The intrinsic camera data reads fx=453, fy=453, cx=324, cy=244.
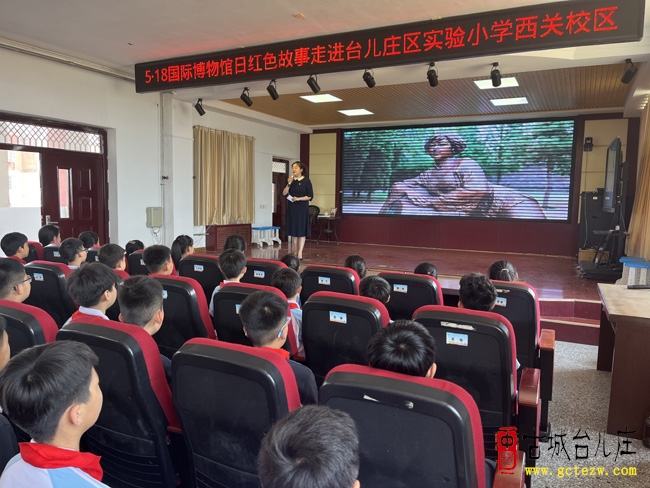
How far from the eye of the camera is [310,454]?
684 mm

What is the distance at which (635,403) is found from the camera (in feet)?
8.26

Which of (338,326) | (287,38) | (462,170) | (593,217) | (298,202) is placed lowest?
(338,326)

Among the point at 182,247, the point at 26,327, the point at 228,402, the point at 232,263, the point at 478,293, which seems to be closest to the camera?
the point at 228,402

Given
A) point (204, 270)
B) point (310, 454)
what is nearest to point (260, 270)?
point (204, 270)

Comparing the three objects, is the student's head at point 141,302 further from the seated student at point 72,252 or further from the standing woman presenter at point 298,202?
the standing woman presenter at point 298,202

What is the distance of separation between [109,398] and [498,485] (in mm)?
1202

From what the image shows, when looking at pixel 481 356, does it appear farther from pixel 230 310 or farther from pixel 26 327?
pixel 26 327

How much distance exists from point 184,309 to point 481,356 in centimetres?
144

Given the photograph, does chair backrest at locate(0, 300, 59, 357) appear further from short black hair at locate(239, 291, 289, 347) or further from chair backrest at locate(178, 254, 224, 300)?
chair backrest at locate(178, 254, 224, 300)

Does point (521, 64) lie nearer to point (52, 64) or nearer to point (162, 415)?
point (162, 415)

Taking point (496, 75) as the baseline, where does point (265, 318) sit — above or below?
below

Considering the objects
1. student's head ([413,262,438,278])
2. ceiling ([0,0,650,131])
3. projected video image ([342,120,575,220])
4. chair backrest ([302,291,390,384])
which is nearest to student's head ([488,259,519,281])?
student's head ([413,262,438,278])

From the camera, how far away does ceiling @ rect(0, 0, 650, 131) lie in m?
4.45

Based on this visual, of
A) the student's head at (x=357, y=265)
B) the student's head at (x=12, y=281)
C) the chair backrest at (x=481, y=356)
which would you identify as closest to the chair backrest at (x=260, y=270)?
the student's head at (x=357, y=265)
